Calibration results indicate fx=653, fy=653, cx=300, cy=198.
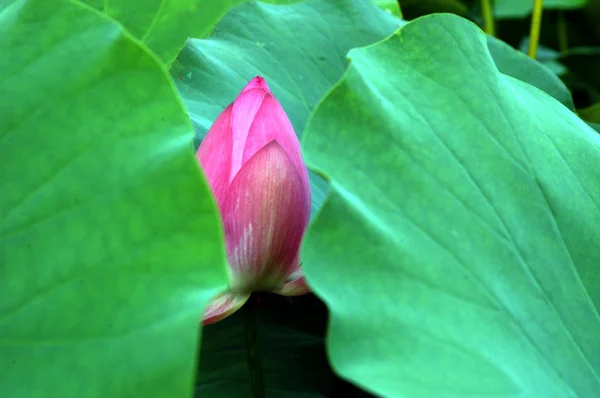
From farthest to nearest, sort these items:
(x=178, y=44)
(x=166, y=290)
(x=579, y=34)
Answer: (x=579, y=34)
(x=178, y=44)
(x=166, y=290)

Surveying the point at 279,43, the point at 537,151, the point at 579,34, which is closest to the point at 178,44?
the point at 279,43

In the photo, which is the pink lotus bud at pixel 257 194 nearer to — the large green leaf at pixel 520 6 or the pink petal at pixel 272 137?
the pink petal at pixel 272 137

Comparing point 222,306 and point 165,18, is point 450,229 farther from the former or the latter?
point 165,18

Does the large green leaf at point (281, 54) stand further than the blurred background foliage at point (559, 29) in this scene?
No

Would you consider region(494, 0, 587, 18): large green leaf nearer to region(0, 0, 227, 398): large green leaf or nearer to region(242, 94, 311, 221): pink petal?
region(242, 94, 311, 221): pink petal

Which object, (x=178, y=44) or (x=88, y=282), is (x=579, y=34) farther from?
(x=88, y=282)

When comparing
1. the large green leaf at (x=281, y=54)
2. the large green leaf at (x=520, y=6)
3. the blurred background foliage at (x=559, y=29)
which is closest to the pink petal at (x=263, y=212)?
the large green leaf at (x=281, y=54)
